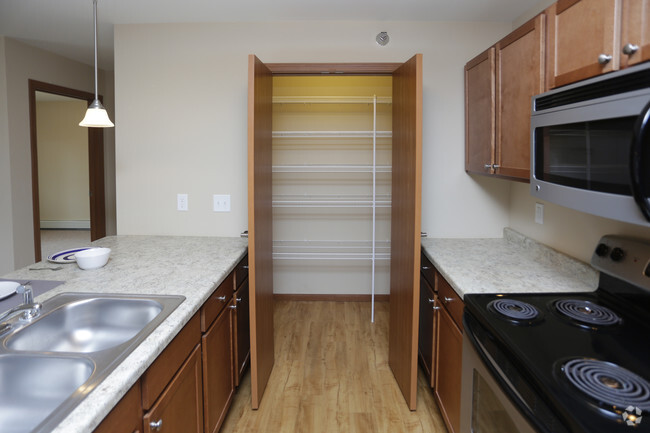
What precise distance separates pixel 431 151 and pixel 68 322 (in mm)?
2140

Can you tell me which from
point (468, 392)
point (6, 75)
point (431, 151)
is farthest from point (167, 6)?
point (468, 392)

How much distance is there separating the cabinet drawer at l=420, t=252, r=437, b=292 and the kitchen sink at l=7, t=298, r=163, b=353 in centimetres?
134

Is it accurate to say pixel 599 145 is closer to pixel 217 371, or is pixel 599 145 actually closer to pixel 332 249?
pixel 217 371

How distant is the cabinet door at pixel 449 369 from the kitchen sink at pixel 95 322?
121cm

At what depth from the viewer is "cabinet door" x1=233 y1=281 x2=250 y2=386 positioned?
81.0 inches

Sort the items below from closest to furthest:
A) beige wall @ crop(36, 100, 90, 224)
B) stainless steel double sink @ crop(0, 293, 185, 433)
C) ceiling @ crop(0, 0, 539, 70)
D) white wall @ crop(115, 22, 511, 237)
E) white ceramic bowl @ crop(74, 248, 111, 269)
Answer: stainless steel double sink @ crop(0, 293, 185, 433) < white ceramic bowl @ crop(74, 248, 111, 269) < ceiling @ crop(0, 0, 539, 70) < white wall @ crop(115, 22, 511, 237) < beige wall @ crop(36, 100, 90, 224)

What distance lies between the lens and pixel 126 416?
3.16 ft

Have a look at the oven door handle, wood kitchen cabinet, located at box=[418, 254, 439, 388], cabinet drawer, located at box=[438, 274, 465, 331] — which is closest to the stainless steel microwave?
the oven door handle

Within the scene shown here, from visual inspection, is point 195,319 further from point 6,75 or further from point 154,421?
point 6,75

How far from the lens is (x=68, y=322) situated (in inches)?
53.4

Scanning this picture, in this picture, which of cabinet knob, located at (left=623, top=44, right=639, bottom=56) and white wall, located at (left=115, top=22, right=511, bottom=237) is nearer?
cabinet knob, located at (left=623, top=44, right=639, bottom=56)

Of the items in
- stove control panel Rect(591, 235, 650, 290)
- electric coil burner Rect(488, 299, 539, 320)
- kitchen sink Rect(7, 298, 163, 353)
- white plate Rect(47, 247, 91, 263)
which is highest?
stove control panel Rect(591, 235, 650, 290)

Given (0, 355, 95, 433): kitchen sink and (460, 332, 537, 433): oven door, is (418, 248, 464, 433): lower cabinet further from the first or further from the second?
(0, 355, 95, 433): kitchen sink

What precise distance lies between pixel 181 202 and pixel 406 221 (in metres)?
1.50
